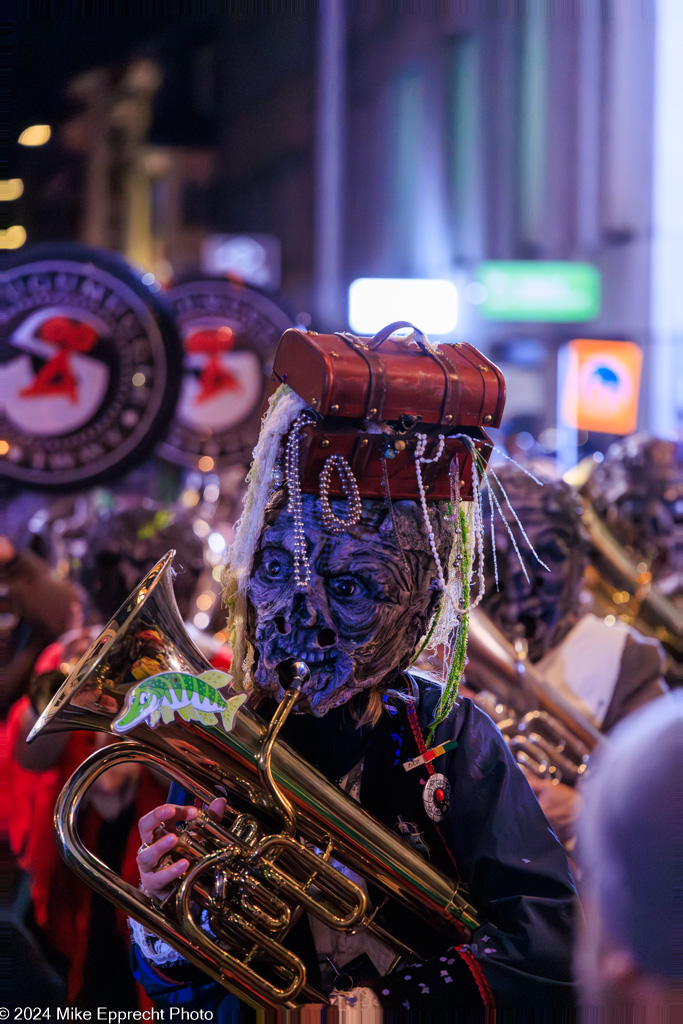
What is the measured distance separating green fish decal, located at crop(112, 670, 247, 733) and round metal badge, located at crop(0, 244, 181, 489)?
1.99 meters

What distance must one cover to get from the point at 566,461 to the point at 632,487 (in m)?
8.68

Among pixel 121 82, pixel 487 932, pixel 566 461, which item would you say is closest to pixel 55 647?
pixel 487 932

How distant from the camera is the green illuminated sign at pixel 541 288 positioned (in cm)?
1395

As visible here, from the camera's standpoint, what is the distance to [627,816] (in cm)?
151

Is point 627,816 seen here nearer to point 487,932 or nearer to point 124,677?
point 487,932

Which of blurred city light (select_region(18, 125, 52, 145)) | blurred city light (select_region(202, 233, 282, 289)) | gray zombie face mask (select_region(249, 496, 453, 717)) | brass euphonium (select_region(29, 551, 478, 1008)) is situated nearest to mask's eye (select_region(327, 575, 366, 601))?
gray zombie face mask (select_region(249, 496, 453, 717))

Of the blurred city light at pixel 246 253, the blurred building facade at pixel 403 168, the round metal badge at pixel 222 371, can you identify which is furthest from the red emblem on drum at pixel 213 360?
the blurred city light at pixel 246 253

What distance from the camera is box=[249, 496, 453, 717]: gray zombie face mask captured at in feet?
5.19

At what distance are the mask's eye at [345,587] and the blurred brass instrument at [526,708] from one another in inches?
49.7

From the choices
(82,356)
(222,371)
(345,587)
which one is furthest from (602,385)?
(345,587)

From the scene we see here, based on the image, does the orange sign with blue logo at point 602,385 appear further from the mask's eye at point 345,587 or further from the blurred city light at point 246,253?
the mask's eye at point 345,587

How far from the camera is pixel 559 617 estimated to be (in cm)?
303

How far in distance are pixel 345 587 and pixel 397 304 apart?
37.3 ft

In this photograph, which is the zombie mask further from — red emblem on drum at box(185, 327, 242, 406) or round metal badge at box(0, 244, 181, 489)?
red emblem on drum at box(185, 327, 242, 406)
